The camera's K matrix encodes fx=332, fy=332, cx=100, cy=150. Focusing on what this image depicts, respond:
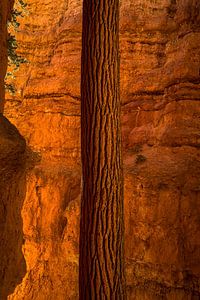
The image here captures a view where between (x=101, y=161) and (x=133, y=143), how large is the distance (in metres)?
9.76

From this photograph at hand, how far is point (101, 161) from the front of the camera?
200 inches

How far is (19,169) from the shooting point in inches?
235

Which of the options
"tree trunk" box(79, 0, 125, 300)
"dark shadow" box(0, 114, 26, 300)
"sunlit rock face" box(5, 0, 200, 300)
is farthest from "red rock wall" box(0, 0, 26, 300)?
"sunlit rock face" box(5, 0, 200, 300)

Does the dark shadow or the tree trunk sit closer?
the tree trunk

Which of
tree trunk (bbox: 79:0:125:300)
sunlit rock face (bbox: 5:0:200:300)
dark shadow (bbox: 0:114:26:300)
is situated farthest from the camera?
sunlit rock face (bbox: 5:0:200:300)

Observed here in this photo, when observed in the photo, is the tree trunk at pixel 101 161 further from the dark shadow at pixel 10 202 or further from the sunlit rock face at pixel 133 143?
the sunlit rock face at pixel 133 143

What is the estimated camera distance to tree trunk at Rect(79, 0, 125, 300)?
16.1 feet

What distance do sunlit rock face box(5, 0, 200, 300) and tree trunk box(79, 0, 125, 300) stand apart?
23.5 feet

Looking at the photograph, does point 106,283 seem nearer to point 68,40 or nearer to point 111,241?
point 111,241

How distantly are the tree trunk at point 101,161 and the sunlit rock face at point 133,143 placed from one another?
717 centimetres

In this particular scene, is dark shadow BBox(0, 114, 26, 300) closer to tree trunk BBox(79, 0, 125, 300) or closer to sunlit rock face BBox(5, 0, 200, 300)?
tree trunk BBox(79, 0, 125, 300)

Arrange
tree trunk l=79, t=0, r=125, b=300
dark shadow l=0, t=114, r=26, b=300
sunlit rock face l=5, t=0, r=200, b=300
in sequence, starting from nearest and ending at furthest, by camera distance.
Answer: tree trunk l=79, t=0, r=125, b=300
dark shadow l=0, t=114, r=26, b=300
sunlit rock face l=5, t=0, r=200, b=300

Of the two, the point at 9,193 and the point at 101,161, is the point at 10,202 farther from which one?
the point at 101,161

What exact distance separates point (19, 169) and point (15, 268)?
1.88m
